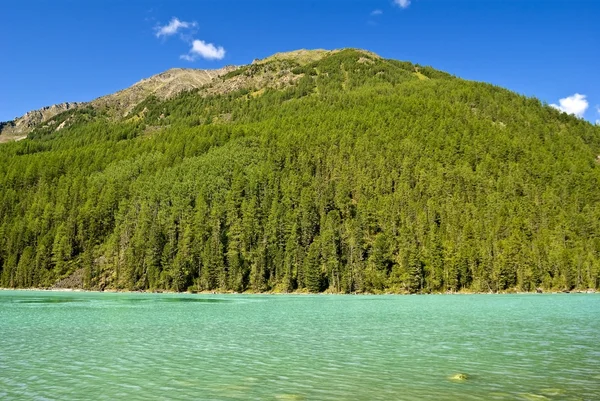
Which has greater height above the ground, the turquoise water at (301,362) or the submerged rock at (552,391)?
the submerged rock at (552,391)

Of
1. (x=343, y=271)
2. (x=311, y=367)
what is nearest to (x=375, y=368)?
(x=311, y=367)

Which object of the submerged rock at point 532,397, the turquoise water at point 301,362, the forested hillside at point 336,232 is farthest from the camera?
the forested hillside at point 336,232

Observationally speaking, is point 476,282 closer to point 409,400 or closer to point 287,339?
point 287,339

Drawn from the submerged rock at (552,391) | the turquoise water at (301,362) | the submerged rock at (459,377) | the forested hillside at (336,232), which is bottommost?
the turquoise water at (301,362)

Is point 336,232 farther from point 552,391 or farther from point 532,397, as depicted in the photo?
point 532,397

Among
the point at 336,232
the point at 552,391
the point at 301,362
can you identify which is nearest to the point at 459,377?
the point at 552,391

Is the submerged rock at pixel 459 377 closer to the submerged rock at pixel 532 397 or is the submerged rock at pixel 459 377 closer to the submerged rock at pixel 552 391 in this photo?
the submerged rock at pixel 532 397

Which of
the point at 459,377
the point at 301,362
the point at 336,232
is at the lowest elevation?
the point at 301,362

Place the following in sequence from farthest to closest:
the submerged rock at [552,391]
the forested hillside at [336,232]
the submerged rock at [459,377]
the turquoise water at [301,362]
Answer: the forested hillside at [336,232]
the submerged rock at [459,377]
the turquoise water at [301,362]
the submerged rock at [552,391]

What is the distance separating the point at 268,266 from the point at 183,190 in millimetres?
61288

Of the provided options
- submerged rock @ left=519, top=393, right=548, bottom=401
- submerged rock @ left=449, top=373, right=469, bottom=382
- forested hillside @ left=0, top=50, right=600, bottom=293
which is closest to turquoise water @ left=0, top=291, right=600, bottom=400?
submerged rock @ left=519, top=393, right=548, bottom=401

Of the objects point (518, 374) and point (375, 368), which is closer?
point (518, 374)

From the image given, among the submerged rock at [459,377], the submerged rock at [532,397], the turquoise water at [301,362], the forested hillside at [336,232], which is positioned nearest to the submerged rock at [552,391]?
the turquoise water at [301,362]

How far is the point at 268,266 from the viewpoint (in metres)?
149
